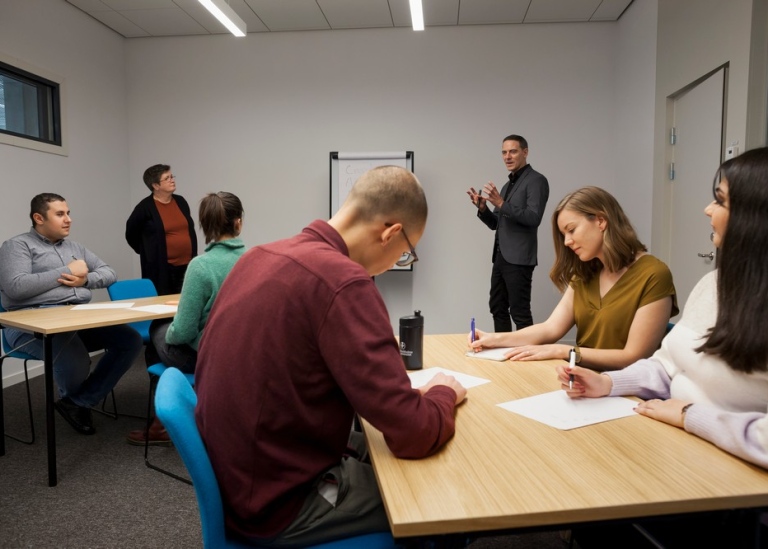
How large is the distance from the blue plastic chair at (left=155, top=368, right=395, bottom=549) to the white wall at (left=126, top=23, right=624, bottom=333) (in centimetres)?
418

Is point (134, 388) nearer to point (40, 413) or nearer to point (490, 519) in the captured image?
point (40, 413)

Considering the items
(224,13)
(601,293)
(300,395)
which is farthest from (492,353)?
(224,13)

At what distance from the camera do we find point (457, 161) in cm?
505

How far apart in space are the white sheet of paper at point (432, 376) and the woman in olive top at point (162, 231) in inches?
131

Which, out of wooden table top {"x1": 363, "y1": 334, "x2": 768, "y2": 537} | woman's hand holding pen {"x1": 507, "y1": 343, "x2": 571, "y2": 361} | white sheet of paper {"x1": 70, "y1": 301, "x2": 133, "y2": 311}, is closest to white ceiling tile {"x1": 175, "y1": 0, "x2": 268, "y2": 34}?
white sheet of paper {"x1": 70, "y1": 301, "x2": 133, "y2": 311}

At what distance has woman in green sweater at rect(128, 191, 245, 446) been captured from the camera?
2256 mm

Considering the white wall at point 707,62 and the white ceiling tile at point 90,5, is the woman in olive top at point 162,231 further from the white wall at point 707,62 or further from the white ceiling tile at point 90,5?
the white wall at point 707,62

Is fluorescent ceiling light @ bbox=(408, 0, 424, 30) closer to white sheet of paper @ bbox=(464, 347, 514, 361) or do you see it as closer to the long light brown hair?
the long light brown hair

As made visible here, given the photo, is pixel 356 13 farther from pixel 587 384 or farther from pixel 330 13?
pixel 587 384

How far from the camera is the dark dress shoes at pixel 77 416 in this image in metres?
2.97

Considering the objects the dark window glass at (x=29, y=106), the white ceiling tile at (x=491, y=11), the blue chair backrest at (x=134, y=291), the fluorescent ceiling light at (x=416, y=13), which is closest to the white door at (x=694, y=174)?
the white ceiling tile at (x=491, y=11)

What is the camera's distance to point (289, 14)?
4.71 metres

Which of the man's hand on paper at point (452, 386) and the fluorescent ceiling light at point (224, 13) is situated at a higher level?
the fluorescent ceiling light at point (224, 13)

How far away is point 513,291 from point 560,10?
2.60 m
